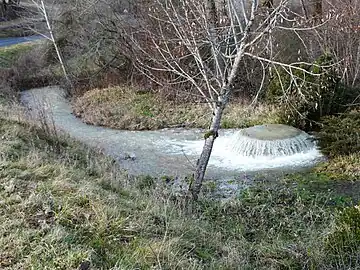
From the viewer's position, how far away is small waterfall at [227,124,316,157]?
35.5 feet

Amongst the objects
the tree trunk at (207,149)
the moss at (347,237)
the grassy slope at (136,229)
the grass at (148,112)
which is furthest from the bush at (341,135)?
the moss at (347,237)

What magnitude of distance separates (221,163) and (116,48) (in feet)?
31.5

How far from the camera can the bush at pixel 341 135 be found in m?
10.0

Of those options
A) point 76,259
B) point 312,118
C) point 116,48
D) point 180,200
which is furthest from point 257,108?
point 76,259

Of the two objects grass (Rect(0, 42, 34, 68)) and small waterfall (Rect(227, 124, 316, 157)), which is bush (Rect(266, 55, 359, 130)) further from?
grass (Rect(0, 42, 34, 68))

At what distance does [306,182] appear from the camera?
904cm

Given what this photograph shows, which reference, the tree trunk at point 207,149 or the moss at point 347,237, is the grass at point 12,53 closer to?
the tree trunk at point 207,149

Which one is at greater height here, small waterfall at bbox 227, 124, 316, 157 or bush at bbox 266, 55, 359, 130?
bush at bbox 266, 55, 359, 130

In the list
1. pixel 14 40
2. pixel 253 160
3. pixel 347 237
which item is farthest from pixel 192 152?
pixel 14 40

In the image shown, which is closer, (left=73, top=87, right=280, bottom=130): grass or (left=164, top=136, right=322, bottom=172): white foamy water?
(left=164, top=136, right=322, bottom=172): white foamy water

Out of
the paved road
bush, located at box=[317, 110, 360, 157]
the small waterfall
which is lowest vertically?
the small waterfall

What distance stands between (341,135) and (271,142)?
5.08 ft

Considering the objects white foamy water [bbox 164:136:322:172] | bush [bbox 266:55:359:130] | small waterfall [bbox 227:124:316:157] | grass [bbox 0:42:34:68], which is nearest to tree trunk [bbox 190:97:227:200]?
white foamy water [bbox 164:136:322:172]

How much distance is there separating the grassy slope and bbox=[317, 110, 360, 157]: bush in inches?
125
